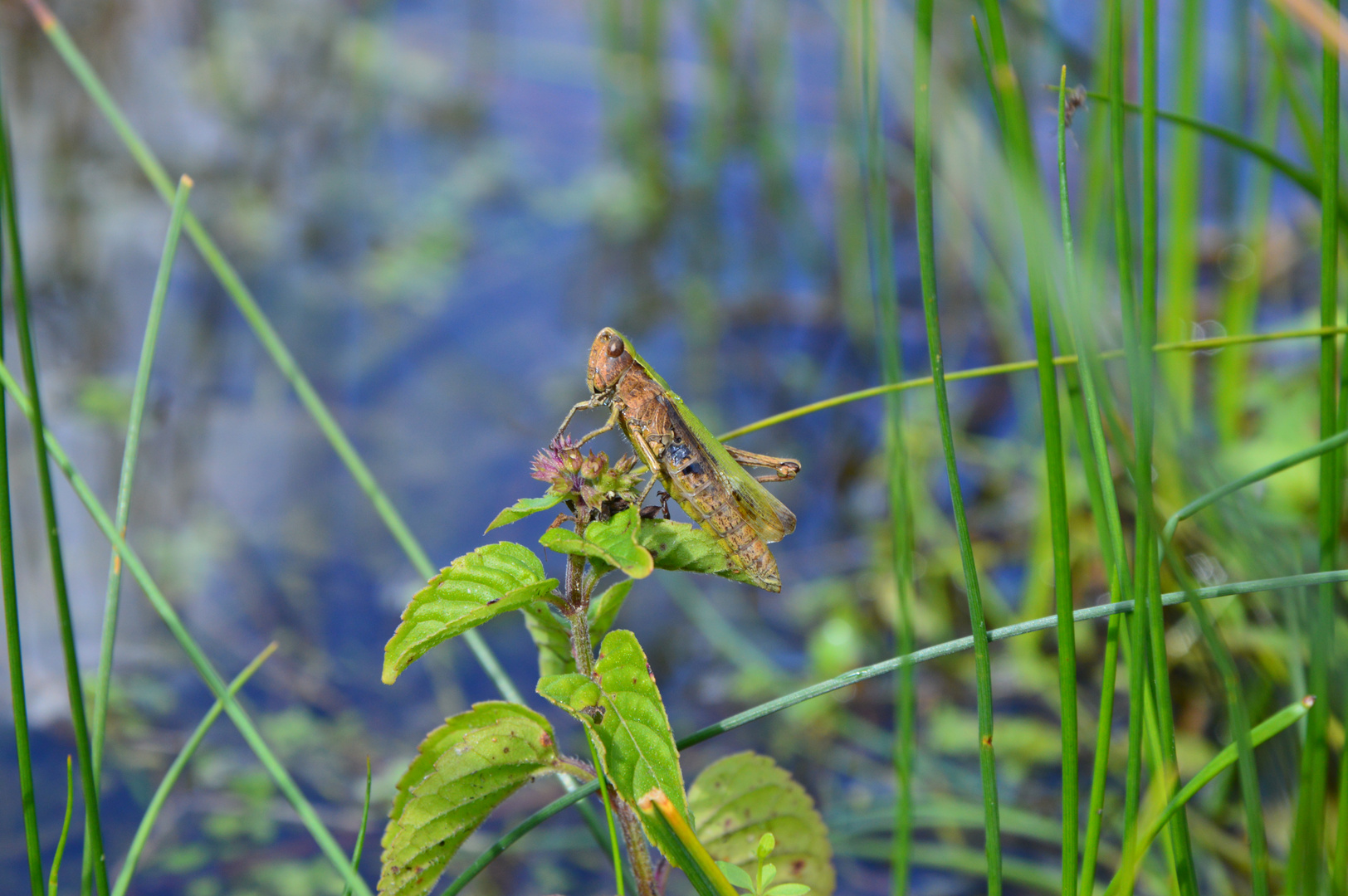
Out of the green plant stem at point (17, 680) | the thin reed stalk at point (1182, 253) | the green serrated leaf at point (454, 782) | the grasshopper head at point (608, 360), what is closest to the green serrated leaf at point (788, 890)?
the green serrated leaf at point (454, 782)

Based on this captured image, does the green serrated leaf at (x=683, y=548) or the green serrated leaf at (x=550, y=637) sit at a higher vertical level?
the green serrated leaf at (x=683, y=548)

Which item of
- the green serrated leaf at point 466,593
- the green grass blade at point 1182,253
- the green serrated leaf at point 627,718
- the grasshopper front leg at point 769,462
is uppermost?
→ the green grass blade at point 1182,253

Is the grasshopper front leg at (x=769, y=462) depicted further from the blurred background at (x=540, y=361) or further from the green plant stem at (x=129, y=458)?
the green plant stem at (x=129, y=458)

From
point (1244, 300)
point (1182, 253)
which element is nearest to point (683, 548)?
point (1182, 253)

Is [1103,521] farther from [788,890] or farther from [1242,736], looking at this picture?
[788,890]

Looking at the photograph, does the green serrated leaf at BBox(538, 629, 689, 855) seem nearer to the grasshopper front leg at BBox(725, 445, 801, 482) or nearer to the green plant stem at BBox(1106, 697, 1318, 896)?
the green plant stem at BBox(1106, 697, 1318, 896)

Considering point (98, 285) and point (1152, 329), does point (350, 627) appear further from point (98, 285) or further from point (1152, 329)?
point (1152, 329)
